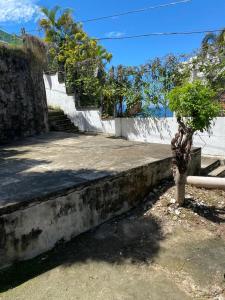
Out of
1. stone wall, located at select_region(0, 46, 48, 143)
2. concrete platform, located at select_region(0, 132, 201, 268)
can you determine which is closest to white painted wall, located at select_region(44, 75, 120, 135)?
stone wall, located at select_region(0, 46, 48, 143)

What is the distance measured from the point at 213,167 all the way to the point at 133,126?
344 cm

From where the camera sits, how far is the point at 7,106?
28.8ft

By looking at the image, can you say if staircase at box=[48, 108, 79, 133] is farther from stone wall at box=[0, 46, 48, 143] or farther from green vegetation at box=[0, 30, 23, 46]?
green vegetation at box=[0, 30, 23, 46]

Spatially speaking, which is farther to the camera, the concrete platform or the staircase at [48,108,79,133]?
the staircase at [48,108,79,133]

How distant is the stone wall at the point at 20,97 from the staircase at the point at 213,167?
5605mm

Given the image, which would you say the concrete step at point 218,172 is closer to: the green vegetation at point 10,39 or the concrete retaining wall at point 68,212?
the concrete retaining wall at point 68,212

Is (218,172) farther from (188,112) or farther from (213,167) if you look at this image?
(188,112)

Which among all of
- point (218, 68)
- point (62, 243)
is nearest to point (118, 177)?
point (62, 243)

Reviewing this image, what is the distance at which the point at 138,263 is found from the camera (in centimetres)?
381

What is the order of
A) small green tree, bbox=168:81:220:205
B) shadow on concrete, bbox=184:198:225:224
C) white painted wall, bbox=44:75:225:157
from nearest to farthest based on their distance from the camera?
1. small green tree, bbox=168:81:220:205
2. shadow on concrete, bbox=184:198:225:224
3. white painted wall, bbox=44:75:225:157

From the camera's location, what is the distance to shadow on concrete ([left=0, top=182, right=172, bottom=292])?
3.62 m

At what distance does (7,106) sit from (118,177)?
538cm

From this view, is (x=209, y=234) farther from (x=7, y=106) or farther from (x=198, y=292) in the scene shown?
(x=7, y=106)

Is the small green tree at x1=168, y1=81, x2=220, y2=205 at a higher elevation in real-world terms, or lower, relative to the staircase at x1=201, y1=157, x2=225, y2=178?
higher
